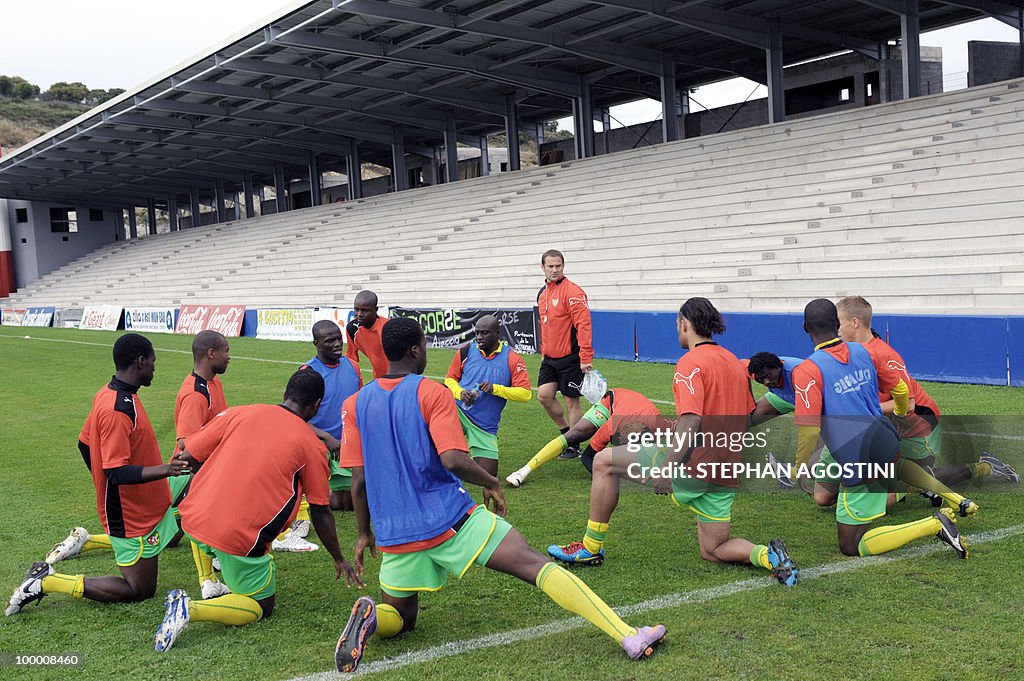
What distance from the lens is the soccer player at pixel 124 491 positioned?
199 inches

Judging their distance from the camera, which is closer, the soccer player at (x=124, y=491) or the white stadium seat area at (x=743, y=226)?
the soccer player at (x=124, y=491)

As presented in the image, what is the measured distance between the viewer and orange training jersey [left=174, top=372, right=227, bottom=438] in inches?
224

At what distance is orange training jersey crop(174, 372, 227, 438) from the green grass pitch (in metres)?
1.00

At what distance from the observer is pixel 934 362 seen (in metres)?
12.9

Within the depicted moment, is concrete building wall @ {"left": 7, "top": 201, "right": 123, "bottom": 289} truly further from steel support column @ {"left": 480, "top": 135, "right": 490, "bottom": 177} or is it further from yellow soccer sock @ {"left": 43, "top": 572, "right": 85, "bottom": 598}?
yellow soccer sock @ {"left": 43, "top": 572, "right": 85, "bottom": 598}

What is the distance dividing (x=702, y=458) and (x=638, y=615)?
0.96m

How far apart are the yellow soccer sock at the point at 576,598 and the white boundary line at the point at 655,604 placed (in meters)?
0.55

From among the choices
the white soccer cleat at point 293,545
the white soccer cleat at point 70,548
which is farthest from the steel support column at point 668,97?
the white soccer cleat at point 70,548

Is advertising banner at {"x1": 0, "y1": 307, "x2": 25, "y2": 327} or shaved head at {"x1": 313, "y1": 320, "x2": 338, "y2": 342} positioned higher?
shaved head at {"x1": 313, "y1": 320, "x2": 338, "y2": 342}

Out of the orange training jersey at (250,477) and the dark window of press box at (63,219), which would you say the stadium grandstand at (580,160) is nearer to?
the dark window of press box at (63,219)

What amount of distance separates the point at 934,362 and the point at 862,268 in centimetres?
450

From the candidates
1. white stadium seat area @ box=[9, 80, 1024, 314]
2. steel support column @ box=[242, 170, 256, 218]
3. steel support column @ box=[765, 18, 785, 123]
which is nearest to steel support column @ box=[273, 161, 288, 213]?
steel support column @ box=[242, 170, 256, 218]

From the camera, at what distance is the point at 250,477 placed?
4660 millimetres

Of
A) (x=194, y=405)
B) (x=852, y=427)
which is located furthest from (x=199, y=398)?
(x=852, y=427)
